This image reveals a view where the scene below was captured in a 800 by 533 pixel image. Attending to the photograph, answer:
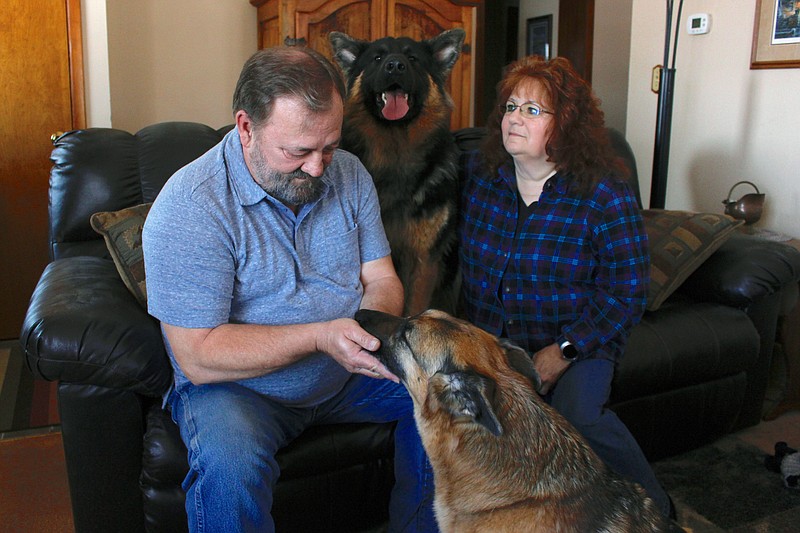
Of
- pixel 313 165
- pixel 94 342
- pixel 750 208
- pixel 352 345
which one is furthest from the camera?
pixel 750 208

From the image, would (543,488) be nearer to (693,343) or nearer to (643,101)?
(693,343)

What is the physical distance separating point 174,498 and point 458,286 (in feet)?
3.74

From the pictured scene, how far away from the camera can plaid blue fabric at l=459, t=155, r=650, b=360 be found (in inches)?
80.3

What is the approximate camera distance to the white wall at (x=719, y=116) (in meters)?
3.48

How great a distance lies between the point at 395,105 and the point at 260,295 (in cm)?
98

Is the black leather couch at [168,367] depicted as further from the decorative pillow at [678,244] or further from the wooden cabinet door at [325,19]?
the wooden cabinet door at [325,19]

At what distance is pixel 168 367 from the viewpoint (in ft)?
6.18

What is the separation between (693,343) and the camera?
2.52 metres

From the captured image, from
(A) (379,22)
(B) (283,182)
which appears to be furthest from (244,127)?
(A) (379,22)

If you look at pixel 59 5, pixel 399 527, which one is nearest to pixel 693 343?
pixel 399 527

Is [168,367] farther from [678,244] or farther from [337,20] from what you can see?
[337,20]

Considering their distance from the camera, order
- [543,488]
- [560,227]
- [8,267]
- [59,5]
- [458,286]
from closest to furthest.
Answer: [543,488]
[560,227]
[458,286]
[59,5]
[8,267]

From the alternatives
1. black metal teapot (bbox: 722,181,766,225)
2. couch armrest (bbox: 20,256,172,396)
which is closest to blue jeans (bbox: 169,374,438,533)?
couch armrest (bbox: 20,256,172,396)

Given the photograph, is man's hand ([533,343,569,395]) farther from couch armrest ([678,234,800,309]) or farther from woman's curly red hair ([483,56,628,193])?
couch armrest ([678,234,800,309])
